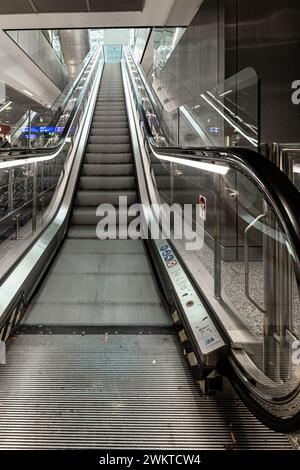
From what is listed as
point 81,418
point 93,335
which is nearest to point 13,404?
point 81,418

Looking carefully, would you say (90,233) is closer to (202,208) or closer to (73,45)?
(202,208)

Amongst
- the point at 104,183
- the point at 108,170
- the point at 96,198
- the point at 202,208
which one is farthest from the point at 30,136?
the point at 202,208

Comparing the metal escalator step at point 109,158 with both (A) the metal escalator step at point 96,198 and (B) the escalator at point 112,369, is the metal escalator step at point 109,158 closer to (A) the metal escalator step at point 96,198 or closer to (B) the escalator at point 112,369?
(A) the metal escalator step at point 96,198

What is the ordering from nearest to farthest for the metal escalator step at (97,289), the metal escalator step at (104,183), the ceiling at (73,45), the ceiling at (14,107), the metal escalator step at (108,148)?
the metal escalator step at (97,289) < the metal escalator step at (104,183) < the metal escalator step at (108,148) < the ceiling at (14,107) < the ceiling at (73,45)

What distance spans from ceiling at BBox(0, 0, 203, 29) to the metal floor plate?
18.5ft

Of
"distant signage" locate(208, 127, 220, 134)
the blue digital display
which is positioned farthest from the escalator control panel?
the blue digital display

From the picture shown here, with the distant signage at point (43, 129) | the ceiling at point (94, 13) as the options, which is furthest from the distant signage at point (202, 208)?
the ceiling at point (94, 13)

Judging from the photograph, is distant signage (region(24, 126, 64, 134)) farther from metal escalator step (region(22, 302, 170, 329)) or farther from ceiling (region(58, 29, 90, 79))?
ceiling (region(58, 29, 90, 79))

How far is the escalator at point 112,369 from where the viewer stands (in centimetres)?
166

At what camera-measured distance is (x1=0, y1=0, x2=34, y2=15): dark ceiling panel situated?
6.05 meters

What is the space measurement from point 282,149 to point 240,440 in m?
1.22

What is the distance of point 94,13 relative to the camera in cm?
649

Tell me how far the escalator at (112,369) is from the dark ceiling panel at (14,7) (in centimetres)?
425

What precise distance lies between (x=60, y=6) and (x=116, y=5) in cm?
88
